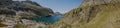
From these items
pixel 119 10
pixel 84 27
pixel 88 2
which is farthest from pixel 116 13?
pixel 88 2

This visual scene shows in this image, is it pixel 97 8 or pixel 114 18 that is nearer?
pixel 114 18

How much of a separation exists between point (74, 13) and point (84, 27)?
49.7m

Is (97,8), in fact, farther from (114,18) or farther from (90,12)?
(114,18)

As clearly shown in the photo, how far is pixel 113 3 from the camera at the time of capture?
14312 centimetres

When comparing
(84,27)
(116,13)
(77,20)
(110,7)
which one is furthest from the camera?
(77,20)

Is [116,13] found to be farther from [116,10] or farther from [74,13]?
[74,13]

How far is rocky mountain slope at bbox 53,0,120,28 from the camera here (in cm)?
11162

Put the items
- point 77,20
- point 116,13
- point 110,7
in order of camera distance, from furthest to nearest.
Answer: point 77,20
point 110,7
point 116,13

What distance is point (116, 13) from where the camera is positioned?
123625 mm

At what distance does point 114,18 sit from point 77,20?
3294cm

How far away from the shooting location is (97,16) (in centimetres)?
13200

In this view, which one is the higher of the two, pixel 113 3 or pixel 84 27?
pixel 113 3

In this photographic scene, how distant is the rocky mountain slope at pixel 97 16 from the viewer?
366 feet

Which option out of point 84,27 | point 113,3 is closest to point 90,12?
point 113,3
